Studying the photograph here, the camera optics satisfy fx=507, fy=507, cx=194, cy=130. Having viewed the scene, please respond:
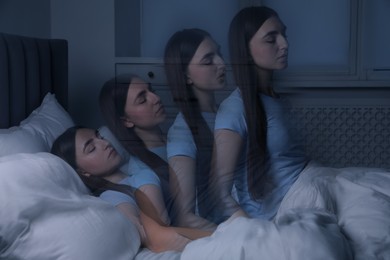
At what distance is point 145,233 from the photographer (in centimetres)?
134

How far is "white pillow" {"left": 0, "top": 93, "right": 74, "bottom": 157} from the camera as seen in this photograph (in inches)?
57.5

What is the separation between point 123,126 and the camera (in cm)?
138

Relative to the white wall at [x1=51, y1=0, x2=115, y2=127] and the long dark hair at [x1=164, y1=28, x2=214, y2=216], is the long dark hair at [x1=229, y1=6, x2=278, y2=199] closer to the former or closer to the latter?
the long dark hair at [x1=164, y1=28, x2=214, y2=216]

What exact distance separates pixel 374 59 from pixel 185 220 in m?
0.69

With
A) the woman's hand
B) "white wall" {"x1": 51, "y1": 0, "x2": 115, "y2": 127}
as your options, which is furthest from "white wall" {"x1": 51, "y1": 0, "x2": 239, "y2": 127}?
the woman's hand

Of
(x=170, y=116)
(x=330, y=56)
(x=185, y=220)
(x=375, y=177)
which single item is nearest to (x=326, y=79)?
(x=330, y=56)

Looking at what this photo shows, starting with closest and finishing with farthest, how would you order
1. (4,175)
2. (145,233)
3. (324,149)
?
1. (4,175)
2. (145,233)
3. (324,149)

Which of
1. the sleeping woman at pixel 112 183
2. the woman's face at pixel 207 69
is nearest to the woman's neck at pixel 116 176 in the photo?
the sleeping woman at pixel 112 183

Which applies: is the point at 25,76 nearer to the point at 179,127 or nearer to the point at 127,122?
the point at 127,122

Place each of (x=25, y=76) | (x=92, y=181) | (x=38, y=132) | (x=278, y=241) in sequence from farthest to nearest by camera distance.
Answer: (x=25, y=76), (x=38, y=132), (x=92, y=181), (x=278, y=241)

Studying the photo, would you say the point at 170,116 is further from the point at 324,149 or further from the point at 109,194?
the point at 324,149

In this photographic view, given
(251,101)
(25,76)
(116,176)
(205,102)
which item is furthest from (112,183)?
(25,76)

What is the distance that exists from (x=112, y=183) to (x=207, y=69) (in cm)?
40

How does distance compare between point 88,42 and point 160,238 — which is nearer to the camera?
point 160,238
